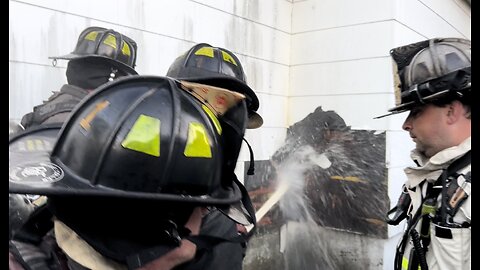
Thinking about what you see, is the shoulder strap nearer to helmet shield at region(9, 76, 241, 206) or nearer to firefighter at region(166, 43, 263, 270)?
firefighter at region(166, 43, 263, 270)

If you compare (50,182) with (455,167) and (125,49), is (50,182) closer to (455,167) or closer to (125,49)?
(455,167)

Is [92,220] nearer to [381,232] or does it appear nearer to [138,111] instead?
[138,111]

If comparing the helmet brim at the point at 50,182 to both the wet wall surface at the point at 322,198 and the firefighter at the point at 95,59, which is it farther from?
the wet wall surface at the point at 322,198

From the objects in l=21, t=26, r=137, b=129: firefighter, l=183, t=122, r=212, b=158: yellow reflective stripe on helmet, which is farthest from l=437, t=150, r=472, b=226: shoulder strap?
l=21, t=26, r=137, b=129: firefighter

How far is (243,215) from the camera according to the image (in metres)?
1.50

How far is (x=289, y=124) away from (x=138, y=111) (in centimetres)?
459

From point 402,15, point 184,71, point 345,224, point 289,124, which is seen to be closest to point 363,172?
point 345,224

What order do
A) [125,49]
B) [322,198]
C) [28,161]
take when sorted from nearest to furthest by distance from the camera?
[28,161] < [125,49] < [322,198]

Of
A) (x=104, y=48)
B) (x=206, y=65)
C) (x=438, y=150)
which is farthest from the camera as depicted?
(x=104, y=48)

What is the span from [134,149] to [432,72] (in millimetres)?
1795

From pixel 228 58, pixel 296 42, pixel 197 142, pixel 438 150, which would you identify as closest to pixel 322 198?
pixel 296 42

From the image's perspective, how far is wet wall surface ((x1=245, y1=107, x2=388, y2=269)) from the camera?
16.1 feet

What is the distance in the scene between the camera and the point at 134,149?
1147 mm

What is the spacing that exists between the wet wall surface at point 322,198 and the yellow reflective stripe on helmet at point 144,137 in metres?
3.72
